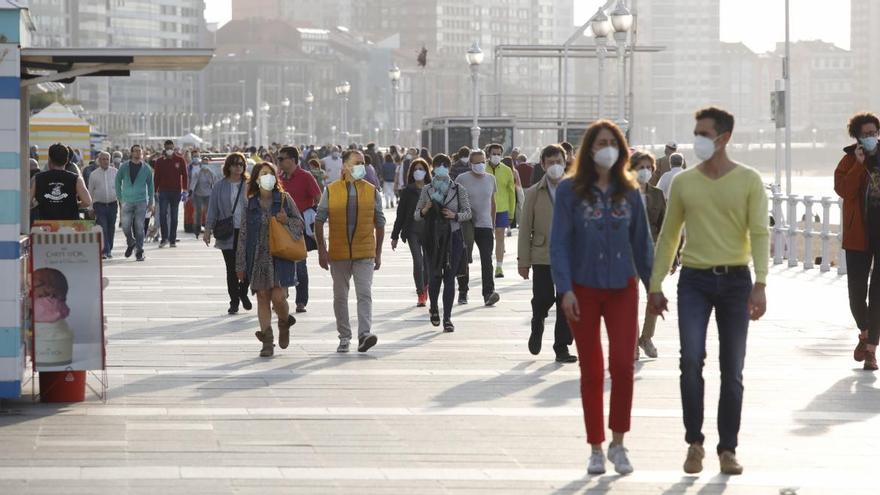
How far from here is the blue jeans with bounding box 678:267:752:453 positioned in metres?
8.80

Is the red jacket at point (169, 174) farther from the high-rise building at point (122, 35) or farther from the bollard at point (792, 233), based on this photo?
the high-rise building at point (122, 35)

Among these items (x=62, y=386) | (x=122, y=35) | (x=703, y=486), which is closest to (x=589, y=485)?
(x=703, y=486)

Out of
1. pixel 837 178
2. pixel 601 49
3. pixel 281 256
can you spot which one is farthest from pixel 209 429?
pixel 601 49

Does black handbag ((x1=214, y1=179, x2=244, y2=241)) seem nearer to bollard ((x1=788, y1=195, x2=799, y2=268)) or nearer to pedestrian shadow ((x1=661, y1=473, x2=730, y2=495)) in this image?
pedestrian shadow ((x1=661, y1=473, x2=730, y2=495))

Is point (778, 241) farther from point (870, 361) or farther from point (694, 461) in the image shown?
point (694, 461)

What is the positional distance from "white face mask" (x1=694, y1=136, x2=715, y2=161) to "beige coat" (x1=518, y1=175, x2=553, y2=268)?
512 centimetres

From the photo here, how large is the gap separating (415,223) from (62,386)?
7.73 meters

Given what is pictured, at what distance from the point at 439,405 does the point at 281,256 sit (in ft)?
11.0

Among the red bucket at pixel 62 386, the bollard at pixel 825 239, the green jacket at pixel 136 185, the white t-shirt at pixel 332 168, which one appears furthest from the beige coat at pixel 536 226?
the white t-shirt at pixel 332 168

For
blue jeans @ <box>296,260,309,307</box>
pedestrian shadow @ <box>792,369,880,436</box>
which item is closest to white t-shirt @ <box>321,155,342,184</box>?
blue jeans @ <box>296,260,309,307</box>

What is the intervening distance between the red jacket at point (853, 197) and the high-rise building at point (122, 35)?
162685mm

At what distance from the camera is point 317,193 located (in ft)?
57.7

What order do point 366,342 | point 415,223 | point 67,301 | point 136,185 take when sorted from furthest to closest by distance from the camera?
1. point 136,185
2. point 415,223
3. point 366,342
4. point 67,301

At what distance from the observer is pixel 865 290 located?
13.3 m
